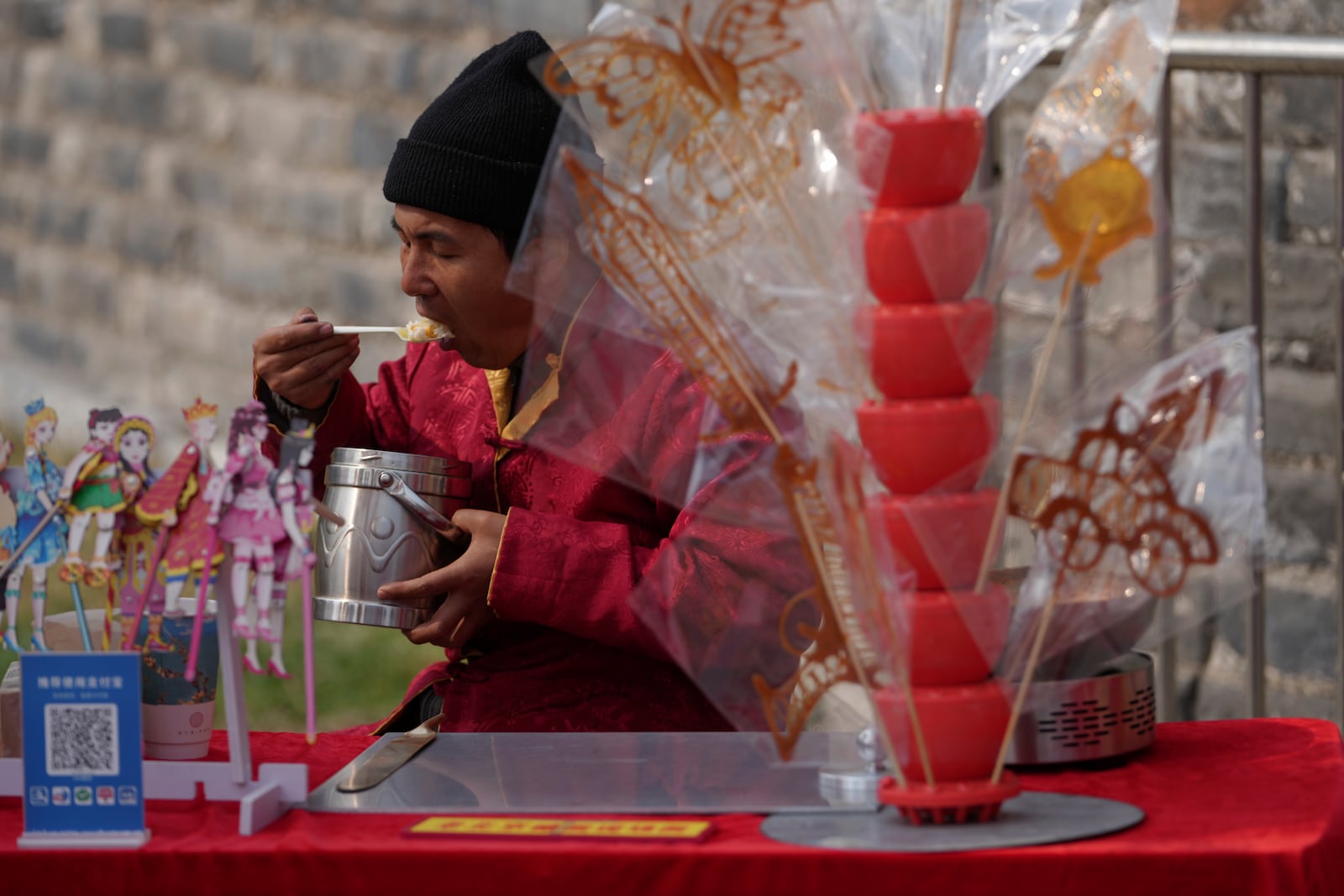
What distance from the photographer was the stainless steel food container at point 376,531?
155cm

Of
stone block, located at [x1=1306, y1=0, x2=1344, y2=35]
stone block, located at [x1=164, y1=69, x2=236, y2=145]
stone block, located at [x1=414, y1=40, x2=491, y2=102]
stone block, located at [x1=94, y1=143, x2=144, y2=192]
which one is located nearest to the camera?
stone block, located at [x1=1306, y1=0, x2=1344, y2=35]

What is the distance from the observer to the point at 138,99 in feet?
17.9

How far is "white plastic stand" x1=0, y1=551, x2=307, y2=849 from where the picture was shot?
1.23 metres

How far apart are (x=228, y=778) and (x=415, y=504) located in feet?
1.08

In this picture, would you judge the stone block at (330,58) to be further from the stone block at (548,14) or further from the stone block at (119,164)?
the stone block at (119,164)

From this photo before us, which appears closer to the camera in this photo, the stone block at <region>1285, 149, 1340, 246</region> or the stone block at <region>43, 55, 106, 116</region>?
→ the stone block at <region>1285, 149, 1340, 246</region>

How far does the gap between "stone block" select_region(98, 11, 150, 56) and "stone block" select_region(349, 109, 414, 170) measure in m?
1.00

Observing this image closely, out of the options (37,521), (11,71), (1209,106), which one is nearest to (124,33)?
(11,71)

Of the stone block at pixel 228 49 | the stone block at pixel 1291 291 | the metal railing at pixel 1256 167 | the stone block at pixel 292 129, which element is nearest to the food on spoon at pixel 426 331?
the metal railing at pixel 1256 167

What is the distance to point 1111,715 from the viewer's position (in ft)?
4.46

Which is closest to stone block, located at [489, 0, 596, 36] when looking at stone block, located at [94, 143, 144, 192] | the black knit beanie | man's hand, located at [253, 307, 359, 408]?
stone block, located at [94, 143, 144, 192]

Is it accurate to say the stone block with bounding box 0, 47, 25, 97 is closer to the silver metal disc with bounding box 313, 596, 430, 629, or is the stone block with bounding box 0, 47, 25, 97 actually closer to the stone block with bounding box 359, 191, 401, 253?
the stone block with bounding box 359, 191, 401, 253

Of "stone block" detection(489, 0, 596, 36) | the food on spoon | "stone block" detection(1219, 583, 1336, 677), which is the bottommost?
"stone block" detection(1219, 583, 1336, 677)

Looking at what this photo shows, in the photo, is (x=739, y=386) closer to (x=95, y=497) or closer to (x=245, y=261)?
(x=95, y=497)
